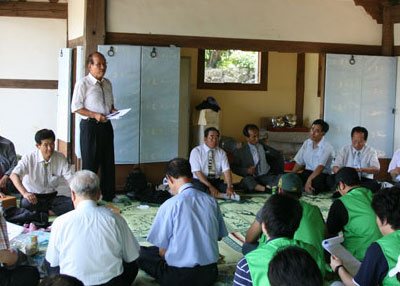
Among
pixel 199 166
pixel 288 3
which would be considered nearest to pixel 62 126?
pixel 199 166

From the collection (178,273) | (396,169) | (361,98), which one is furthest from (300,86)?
(178,273)

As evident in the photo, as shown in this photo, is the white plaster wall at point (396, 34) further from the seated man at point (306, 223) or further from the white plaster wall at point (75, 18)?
the seated man at point (306, 223)

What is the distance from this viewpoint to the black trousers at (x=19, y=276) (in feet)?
8.95

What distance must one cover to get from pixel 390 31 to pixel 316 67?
90.9 inches

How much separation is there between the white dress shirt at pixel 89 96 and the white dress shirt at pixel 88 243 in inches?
121

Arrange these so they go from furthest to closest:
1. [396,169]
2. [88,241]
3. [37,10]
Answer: [37,10] < [396,169] < [88,241]

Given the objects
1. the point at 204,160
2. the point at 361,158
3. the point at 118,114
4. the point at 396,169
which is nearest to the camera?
the point at 118,114

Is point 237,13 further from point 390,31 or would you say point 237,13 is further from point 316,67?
point 316,67

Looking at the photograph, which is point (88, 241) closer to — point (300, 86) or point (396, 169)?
point (396, 169)

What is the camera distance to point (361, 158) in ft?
20.4

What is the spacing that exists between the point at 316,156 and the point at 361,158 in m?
0.58

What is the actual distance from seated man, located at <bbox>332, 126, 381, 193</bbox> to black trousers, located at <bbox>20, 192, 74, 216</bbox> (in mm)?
3336

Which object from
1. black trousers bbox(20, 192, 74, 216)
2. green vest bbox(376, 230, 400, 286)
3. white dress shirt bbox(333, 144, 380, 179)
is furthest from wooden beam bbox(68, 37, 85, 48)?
green vest bbox(376, 230, 400, 286)

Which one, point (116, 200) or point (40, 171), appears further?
point (116, 200)
